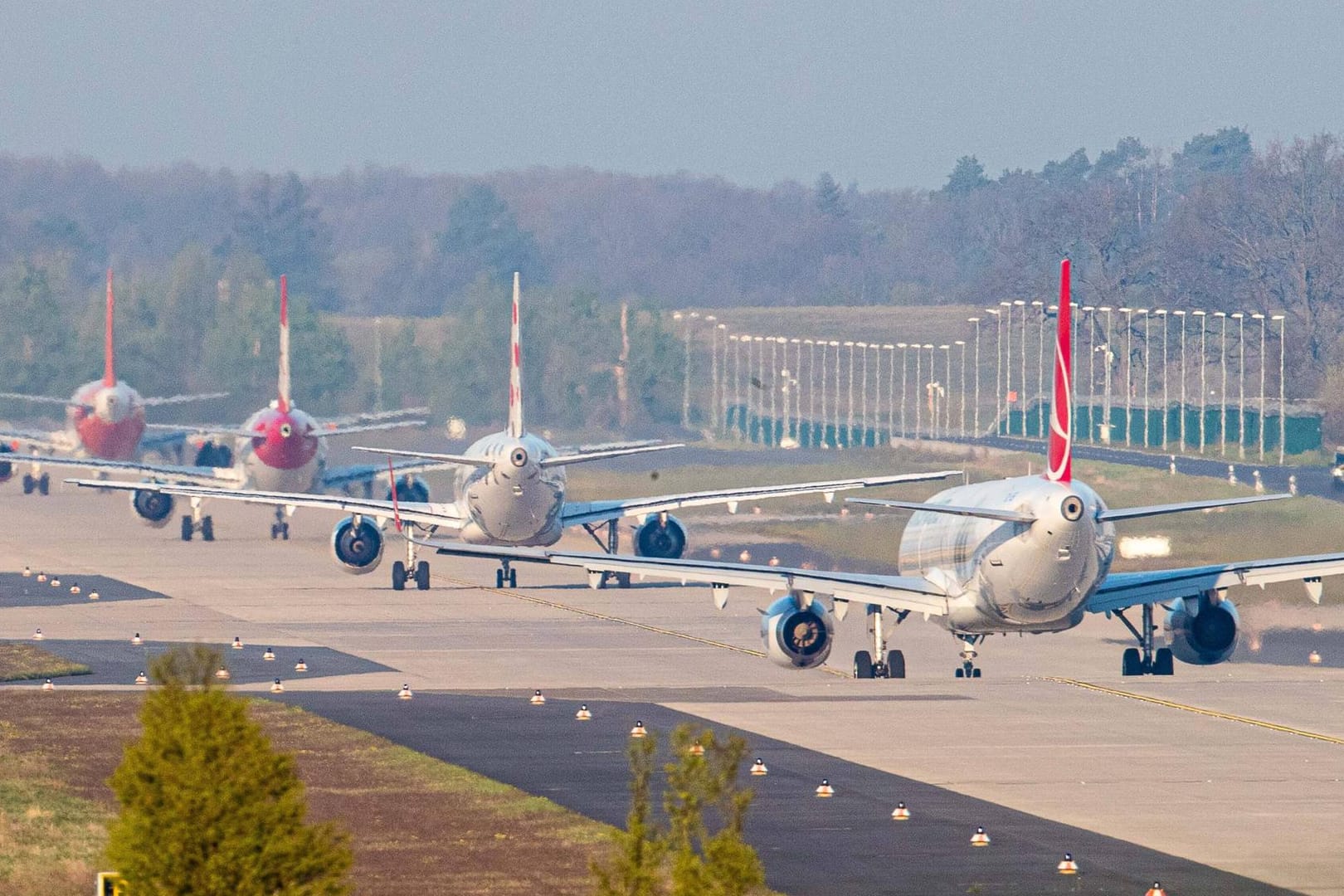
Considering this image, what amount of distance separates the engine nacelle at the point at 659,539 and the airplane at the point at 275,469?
12.6m

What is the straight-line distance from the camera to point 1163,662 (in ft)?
176

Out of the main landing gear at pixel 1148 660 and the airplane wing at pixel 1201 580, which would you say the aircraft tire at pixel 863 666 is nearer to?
the airplane wing at pixel 1201 580

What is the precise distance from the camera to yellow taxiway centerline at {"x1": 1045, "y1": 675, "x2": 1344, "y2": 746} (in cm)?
4491

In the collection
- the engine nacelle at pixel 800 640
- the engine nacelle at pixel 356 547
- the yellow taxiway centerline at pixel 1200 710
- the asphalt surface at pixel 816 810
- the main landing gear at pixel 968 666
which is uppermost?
the engine nacelle at pixel 356 547

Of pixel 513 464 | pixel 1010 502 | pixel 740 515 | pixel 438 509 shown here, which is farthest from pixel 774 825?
pixel 740 515

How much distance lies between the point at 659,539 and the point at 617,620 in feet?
36.7

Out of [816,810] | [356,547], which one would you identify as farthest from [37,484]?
[816,810]

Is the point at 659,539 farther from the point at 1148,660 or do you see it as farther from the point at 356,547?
the point at 1148,660

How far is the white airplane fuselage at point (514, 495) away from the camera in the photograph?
70.7 m

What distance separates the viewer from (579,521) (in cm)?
7519

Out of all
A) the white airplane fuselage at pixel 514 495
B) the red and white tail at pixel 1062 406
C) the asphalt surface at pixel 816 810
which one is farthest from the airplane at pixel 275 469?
the red and white tail at pixel 1062 406

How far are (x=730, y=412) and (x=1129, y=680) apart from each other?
134 metres

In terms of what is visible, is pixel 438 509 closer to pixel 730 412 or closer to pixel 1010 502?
pixel 1010 502

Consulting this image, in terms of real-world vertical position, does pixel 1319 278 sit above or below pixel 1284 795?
above
